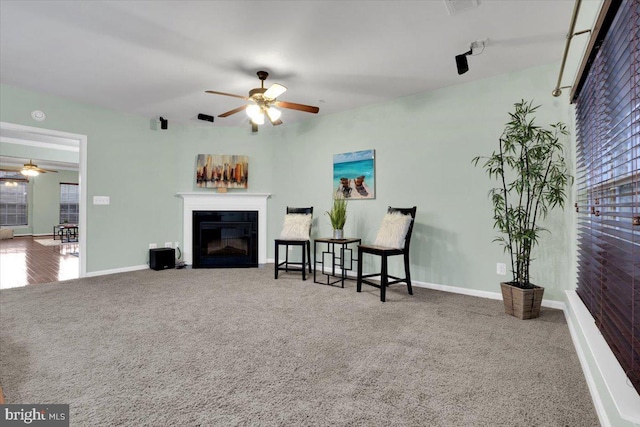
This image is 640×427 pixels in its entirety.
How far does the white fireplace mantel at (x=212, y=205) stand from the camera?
5373mm

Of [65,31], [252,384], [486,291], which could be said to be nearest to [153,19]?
[65,31]

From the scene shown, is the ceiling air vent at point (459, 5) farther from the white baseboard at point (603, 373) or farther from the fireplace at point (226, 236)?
the fireplace at point (226, 236)

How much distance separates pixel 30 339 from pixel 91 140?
3160 millimetres

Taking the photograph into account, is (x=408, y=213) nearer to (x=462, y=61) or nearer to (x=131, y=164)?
(x=462, y=61)

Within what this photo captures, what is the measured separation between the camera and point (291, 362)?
1.97 metres

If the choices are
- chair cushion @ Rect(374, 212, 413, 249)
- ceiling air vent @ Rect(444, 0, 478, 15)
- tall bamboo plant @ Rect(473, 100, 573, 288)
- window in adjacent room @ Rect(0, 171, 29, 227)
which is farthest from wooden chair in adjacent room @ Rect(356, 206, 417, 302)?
window in adjacent room @ Rect(0, 171, 29, 227)

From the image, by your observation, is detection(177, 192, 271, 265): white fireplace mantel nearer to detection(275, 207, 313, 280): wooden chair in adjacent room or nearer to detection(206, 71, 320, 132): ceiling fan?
detection(275, 207, 313, 280): wooden chair in adjacent room

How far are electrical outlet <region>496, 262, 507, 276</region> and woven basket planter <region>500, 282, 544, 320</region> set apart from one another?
58 cm

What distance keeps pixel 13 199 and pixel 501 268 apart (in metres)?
14.3

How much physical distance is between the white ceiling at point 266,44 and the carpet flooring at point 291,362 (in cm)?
241

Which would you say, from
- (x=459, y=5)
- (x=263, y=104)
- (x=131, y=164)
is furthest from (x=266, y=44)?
(x=131, y=164)

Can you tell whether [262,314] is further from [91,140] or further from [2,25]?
[91,140]

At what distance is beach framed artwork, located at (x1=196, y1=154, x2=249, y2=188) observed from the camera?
544 centimetres

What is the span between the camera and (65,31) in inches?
105
